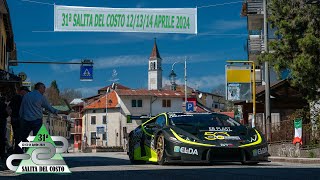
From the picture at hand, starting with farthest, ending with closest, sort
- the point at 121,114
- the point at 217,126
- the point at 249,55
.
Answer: the point at 121,114 → the point at 249,55 → the point at 217,126

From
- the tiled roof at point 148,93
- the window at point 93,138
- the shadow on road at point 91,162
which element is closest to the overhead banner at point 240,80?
the shadow on road at point 91,162

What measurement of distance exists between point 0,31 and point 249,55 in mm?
21098

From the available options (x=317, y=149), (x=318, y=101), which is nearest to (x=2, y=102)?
(x=317, y=149)

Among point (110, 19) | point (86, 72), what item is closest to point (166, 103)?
point (86, 72)

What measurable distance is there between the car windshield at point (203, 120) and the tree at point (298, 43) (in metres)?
10.4

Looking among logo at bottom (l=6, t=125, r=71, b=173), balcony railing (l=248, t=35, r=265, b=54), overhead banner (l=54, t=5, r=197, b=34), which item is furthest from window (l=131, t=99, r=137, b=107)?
logo at bottom (l=6, t=125, r=71, b=173)

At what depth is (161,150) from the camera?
38.5ft

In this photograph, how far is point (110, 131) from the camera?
357 feet

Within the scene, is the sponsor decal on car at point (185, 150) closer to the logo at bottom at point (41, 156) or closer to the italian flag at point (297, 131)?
the logo at bottom at point (41, 156)

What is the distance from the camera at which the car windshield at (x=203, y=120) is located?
474 inches

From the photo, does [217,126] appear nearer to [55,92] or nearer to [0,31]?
[0,31]

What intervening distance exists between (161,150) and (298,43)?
41.2ft

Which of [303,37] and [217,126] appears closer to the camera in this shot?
[217,126]

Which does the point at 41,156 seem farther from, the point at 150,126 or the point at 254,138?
the point at 150,126
